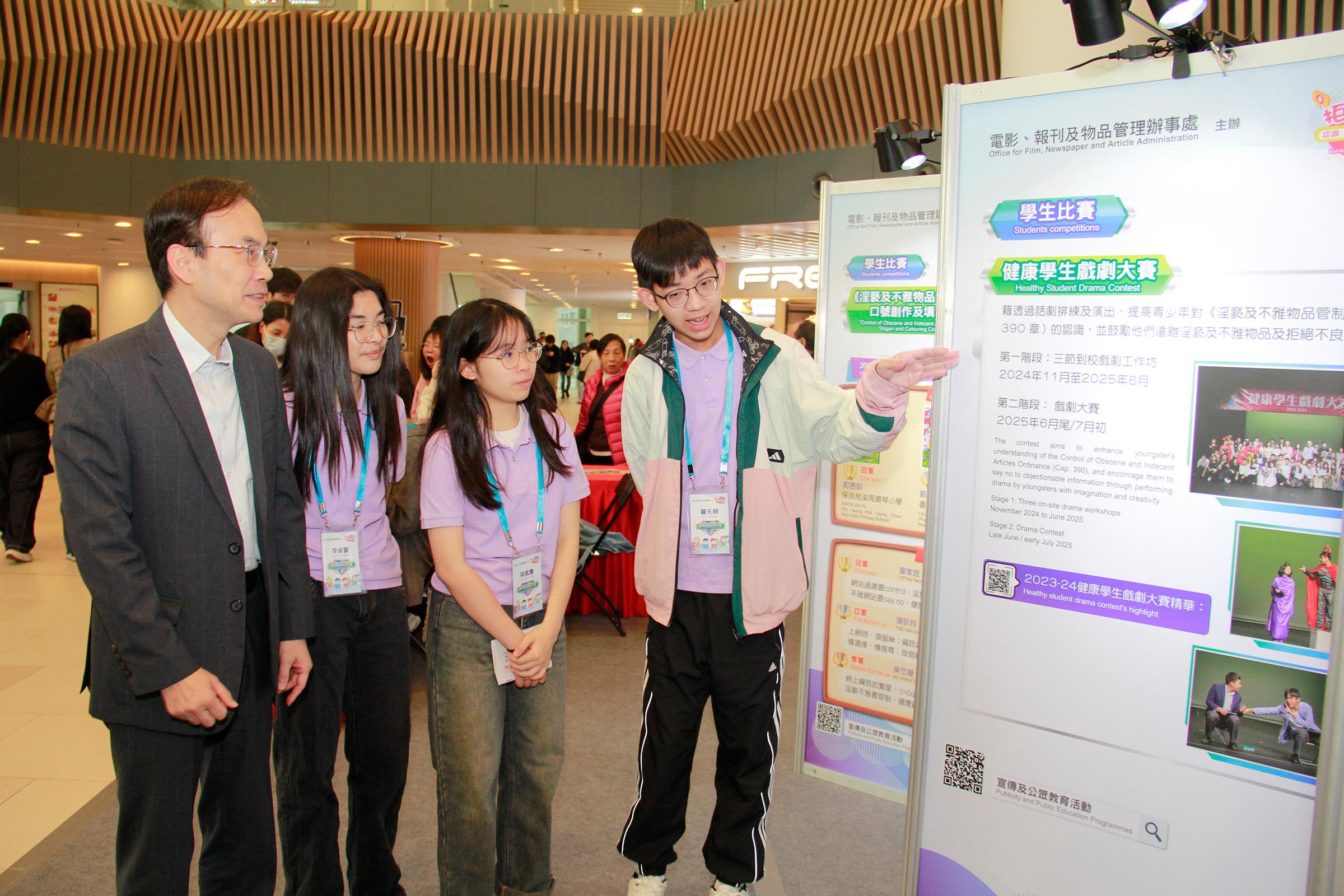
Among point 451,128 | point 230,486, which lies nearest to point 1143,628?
point 230,486

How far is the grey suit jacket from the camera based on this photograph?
4.97 feet

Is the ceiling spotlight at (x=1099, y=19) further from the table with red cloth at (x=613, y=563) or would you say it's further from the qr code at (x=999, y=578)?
the table with red cloth at (x=613, y=563)

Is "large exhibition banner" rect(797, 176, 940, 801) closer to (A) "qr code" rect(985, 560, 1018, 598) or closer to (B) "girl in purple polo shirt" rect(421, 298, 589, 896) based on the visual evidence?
(A) "qr code" rect(985, 560, 1018, 598)

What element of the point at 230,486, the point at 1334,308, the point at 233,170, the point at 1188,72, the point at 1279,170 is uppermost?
the point at 233,170

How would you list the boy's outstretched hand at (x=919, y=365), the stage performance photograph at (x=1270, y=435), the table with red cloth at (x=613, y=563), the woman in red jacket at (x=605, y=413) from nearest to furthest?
the stage performance photograph at (x=1270, y=435), the boy's outstretched hand at (x=919, y=365), the table with red cloth at (x=613, y=563), the woman in red jacket at (x=605, y=413)

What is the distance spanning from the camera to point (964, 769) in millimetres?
1925

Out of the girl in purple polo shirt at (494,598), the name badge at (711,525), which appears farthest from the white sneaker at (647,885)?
the name badge at (711,525)

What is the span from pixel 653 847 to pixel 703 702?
0.41 meters

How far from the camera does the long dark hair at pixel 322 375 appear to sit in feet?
6.86

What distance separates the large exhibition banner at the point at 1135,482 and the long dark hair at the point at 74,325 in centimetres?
649

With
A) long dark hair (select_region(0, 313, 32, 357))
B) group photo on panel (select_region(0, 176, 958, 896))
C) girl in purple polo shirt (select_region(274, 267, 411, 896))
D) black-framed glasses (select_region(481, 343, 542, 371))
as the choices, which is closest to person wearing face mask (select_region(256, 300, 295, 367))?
group photo on panel (select_region(0, 176, 958, 896))

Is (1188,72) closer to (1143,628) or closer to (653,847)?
(1143,628)

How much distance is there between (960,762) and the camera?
75.9 inches

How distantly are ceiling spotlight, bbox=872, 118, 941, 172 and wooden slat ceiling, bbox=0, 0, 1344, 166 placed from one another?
4442 mm
